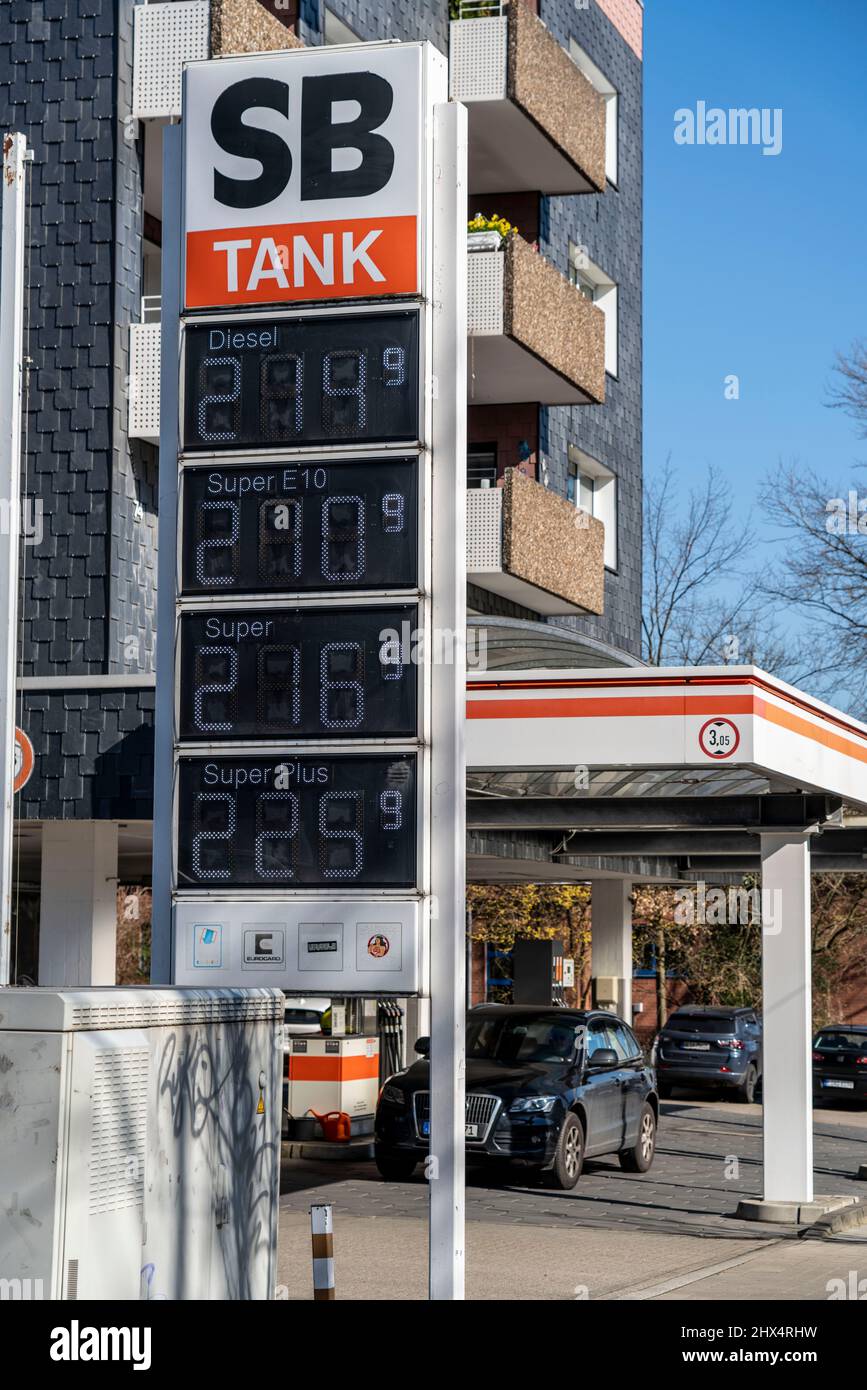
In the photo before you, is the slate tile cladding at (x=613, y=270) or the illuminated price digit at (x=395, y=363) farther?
the slate tile cladding at (x=613, y=270)

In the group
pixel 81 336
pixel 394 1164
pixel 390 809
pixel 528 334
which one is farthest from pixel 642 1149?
pixel 390 809

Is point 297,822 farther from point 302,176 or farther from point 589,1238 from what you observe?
point 589,1238

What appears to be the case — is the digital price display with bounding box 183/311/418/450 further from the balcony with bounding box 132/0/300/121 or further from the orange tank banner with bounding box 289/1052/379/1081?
the orange tank banner with bounding box 289/1052/379/1081

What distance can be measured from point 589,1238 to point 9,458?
7.35 meters

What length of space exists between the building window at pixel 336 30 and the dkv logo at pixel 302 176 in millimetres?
14715

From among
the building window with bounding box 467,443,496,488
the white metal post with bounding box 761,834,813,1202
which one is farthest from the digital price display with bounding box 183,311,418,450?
the building window with bounding box 467,443,496,488

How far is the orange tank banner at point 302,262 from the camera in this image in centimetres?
1002

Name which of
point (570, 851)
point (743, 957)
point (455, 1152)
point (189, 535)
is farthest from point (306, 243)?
point (743, 957)

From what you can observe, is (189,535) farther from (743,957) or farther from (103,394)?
(743,957)

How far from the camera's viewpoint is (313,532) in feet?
32.7

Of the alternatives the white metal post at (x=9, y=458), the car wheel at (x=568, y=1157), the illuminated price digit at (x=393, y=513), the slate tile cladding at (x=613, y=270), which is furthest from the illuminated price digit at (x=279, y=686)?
the slate tile cladding at (x=613, y=270)

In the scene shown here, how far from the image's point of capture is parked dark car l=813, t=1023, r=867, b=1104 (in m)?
35.0

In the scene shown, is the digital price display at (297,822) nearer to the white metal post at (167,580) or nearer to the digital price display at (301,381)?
the white metal post at (167,580)
